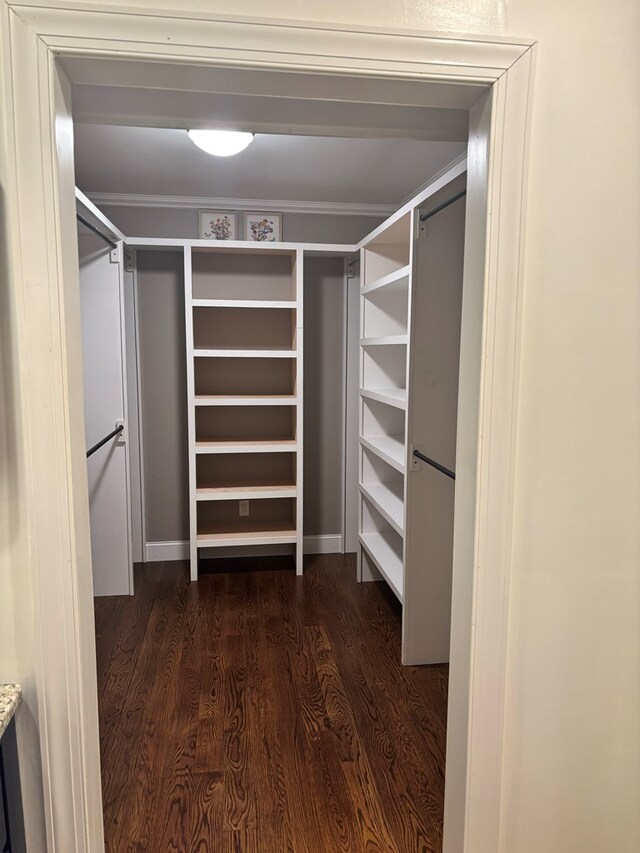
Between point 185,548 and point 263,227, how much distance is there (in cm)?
218

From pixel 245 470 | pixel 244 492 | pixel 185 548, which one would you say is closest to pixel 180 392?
pixel 245 470

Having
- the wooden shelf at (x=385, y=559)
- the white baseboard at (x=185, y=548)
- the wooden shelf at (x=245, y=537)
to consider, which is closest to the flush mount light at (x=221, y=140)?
the wooden shelf at (x=385, y=559)

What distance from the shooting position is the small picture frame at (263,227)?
Result: 11.5ft

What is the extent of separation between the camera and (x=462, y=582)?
3.92ft

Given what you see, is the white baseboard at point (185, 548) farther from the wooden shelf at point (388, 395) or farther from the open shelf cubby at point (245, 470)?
the wooden shelf at point (388, 395)

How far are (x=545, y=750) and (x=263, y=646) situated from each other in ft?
5.62

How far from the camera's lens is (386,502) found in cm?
295

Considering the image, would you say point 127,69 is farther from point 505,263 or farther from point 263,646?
point 263,646

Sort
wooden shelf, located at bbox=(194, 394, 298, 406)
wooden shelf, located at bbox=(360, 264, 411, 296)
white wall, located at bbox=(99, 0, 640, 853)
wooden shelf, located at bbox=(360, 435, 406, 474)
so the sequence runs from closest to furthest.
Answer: white wall, located at bbox=(99, 0, 640, 853) < wooden shelf, located at bbox=(360, 264, 411, 296) < wooden shelf, located at bbox=(360, 435, 406, 474) < wooden shelf, located at bbox=(194, 394, 298, 406)

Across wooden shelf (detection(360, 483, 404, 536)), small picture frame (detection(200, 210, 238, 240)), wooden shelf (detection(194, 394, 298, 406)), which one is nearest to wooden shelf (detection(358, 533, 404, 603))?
wooden shelf (detection(360, 483, 404, 536))

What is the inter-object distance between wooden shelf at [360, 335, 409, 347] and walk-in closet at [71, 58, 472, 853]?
0.07 feet

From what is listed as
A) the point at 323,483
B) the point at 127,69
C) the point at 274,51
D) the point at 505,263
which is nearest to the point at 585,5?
the point at 505,263

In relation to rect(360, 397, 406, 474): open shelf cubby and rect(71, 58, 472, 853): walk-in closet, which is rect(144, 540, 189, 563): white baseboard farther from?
rect(360, 397, 406, 474): open shelf cubby

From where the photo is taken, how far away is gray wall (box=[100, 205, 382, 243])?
346 centimetres
